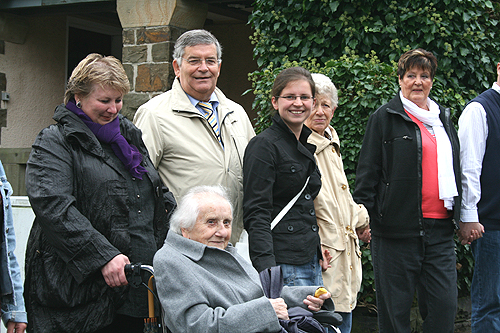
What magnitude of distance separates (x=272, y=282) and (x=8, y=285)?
117 cm

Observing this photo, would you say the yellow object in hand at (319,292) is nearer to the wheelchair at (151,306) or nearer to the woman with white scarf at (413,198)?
the wheelchair at (151,306)

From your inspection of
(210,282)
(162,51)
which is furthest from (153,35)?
(210,282)

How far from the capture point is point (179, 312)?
2461mm

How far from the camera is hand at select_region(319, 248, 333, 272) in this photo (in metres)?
3.33

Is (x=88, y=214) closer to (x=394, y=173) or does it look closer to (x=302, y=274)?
(x=302, y=274)

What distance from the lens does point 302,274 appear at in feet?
10.4

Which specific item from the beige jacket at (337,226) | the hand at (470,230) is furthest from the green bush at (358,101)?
the beige jacket at (337,226)

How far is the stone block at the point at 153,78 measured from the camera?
6895 millimetres

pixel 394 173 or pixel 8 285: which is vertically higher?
pixel 394 173

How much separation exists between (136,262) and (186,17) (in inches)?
187

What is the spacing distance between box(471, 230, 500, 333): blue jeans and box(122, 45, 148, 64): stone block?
4331 mm

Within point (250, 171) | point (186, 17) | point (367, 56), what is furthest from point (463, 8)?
point (250, 171)

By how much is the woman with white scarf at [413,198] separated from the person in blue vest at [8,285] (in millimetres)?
2171

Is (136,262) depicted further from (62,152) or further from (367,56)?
(367,56)
